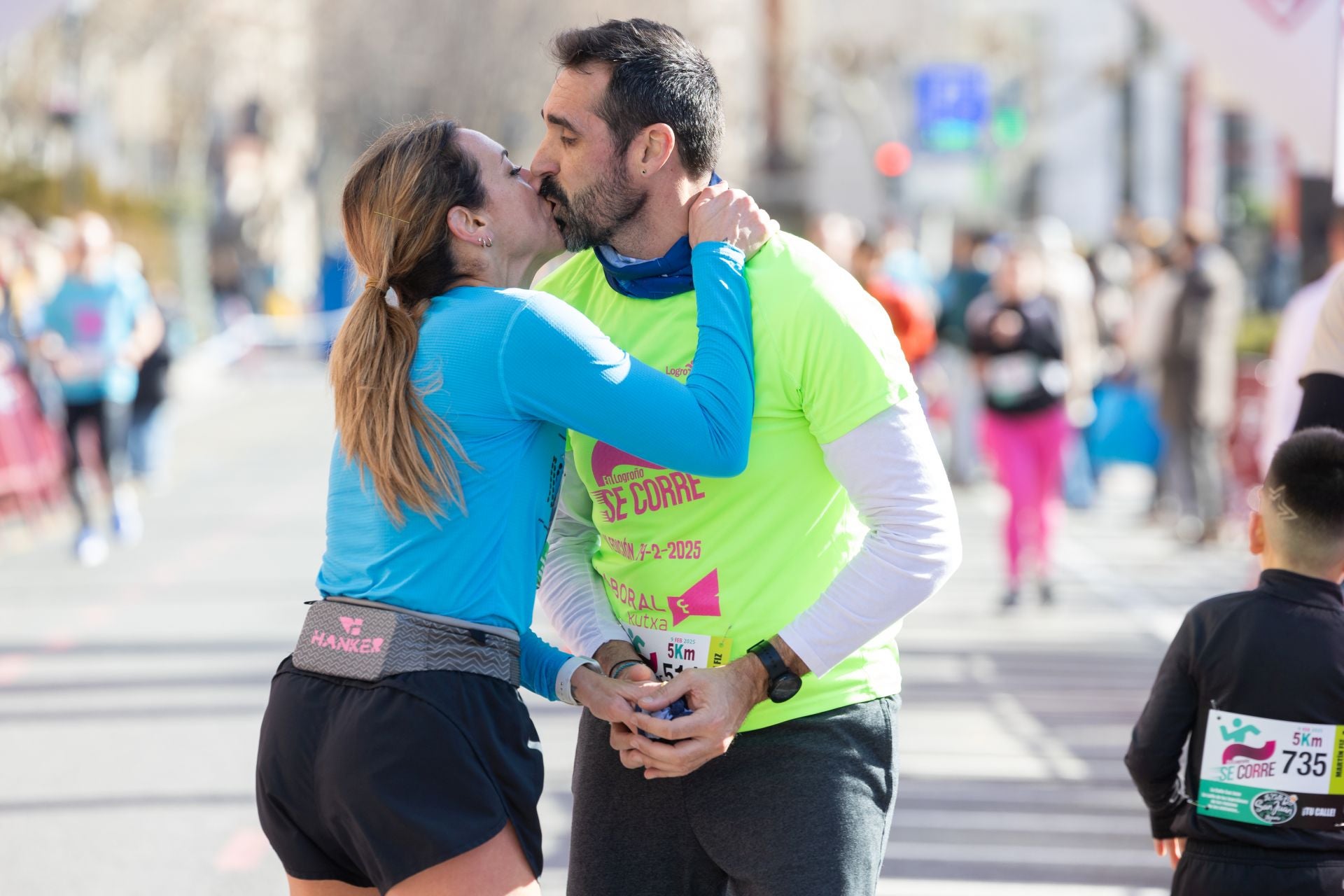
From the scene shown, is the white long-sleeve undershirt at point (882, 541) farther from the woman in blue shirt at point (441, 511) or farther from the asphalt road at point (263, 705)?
Result: the asphalt road at point (263, 705)

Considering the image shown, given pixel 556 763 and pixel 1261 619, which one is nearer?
pixel 1261 619

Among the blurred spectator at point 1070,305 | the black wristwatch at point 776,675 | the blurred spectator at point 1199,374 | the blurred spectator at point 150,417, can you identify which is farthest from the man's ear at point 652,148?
the blurred spectator at point 150,417

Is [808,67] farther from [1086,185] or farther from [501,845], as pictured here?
[501,845]

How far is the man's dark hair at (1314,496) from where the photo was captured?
3055 millimetres

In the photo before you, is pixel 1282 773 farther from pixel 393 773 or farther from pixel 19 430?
pixel 19 430

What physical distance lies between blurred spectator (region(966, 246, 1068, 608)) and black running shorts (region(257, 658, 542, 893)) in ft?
24.0

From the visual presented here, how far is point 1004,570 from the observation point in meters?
10.9

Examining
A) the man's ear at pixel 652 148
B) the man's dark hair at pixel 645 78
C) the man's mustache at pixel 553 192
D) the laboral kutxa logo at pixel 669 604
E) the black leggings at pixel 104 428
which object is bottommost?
the black leggings at pixel 104 428

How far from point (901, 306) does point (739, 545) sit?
10.5 metres

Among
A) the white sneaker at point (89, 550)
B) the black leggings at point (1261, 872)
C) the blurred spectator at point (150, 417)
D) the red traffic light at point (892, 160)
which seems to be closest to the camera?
the black leggings at point (1261, 872)

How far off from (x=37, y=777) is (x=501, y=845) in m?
4.26

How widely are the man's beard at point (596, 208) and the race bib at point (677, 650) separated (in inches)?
25.3

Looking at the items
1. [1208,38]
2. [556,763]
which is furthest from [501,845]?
[1208,38]

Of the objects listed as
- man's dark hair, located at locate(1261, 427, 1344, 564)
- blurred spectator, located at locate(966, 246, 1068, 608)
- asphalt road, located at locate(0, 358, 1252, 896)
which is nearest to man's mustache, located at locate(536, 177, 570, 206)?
man's dark hair, located at locate(1261, 427, 1344, 564)
